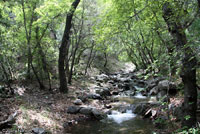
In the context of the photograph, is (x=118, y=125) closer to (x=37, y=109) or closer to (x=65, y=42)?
(x=37, y=109)

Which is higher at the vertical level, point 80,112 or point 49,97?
point 49,97

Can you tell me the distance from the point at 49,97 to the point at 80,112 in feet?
7.39

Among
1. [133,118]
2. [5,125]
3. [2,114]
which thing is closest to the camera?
[5,125]

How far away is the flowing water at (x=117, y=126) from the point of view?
6.64 m

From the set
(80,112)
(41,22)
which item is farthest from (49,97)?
(41,22)

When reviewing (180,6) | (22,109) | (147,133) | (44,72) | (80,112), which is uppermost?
(180,6)

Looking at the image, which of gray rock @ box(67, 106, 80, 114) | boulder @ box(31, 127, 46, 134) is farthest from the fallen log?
gray rock @ box(67, 106, 80, 114)

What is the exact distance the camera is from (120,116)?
8.63m

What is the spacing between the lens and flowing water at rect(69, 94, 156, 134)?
Answer: 6645 millimetres

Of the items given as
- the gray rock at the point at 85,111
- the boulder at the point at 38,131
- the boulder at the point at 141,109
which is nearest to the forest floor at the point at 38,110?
the boulder at the point at 38,131

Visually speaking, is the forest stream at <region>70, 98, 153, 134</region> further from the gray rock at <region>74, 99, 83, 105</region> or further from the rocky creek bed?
the gray rock at <region>74, 99, 83, 105</region>

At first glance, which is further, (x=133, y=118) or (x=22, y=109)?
(x=133, y=118)

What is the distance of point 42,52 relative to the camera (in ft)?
32.1

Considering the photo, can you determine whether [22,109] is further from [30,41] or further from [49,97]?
[30,41]
